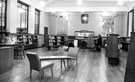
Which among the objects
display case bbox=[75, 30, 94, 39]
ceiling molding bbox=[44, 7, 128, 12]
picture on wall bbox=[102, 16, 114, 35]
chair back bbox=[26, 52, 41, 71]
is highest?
ceiling molding bbox=[44, 7, 128, 12]

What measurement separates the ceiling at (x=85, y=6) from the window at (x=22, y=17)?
3.75 metres

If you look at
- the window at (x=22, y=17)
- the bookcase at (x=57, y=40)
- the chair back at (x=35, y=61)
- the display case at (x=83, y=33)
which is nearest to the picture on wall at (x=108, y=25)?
the display case at (x=83, y=33)

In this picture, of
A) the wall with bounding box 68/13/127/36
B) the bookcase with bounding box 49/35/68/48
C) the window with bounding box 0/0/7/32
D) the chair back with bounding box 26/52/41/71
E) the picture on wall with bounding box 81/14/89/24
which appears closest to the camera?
the chair back with bounding box 26/52/41/71

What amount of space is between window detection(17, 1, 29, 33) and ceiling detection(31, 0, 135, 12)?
3.75m

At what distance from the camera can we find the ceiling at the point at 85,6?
1619 cm

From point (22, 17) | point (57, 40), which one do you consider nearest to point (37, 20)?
point (57, 40)

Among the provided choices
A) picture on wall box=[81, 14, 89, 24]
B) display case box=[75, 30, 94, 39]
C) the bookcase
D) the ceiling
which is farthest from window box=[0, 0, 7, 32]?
picture on wall box=[81, 14, 89, 24]

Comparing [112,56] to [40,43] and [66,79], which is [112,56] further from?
[40,43]

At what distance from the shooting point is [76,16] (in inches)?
723

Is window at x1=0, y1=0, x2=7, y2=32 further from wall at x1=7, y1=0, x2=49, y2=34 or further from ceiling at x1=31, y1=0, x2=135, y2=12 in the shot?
ceiling at x1=31, y1=0, x2=135, y2=12

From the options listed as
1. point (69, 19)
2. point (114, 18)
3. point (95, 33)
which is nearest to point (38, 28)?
point (69, 19)

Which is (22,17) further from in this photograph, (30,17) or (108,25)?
(108,25)

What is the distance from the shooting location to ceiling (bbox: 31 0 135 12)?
53.1ft

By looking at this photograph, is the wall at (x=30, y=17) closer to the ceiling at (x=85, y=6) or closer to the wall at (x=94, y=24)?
the ceiling at (x=85, y=6)
